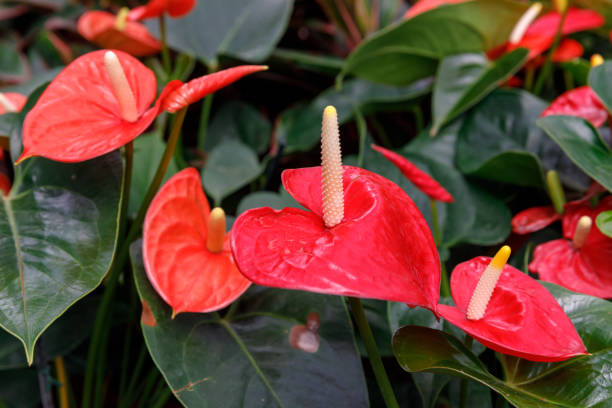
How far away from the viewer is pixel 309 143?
826 mm

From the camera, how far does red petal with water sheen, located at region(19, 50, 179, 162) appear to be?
1.36 feet

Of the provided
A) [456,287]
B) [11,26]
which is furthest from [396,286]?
[11,26]

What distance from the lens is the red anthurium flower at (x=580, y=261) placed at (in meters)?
0.49

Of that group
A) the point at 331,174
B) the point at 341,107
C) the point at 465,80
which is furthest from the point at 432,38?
the point at 331,174

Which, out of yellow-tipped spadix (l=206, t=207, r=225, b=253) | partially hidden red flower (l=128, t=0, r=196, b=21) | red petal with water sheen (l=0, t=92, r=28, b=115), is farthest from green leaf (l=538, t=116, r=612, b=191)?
red petal with water sheen (l=0, t=92, r=28, b=115)

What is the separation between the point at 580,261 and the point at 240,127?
69 centimetres

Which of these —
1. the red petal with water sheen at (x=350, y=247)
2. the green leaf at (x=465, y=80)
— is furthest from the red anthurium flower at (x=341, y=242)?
the green leaf at (x=465, y=80)

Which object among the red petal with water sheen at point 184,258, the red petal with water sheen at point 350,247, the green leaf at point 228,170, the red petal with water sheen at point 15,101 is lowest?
the green leaf at point 228,170

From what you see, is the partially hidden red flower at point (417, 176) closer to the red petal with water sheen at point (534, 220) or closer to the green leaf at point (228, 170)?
the red petal with water sheen at point (534, 220)

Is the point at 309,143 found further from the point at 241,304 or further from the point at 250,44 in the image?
the point at 241,304

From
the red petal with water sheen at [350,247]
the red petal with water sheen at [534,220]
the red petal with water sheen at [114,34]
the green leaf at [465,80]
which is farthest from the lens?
the red petal with water sheen at [114,34]

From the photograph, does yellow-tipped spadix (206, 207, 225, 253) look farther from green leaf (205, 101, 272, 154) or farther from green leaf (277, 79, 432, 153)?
green leaf (205, 101, 272, 154)

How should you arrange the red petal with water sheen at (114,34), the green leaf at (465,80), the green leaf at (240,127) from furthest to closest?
1. the green leaf at (240,127)
2. the red petal with water sheen at (114,34)
3. the green leaf at (465,80)

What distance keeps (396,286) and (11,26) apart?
1458 mm
